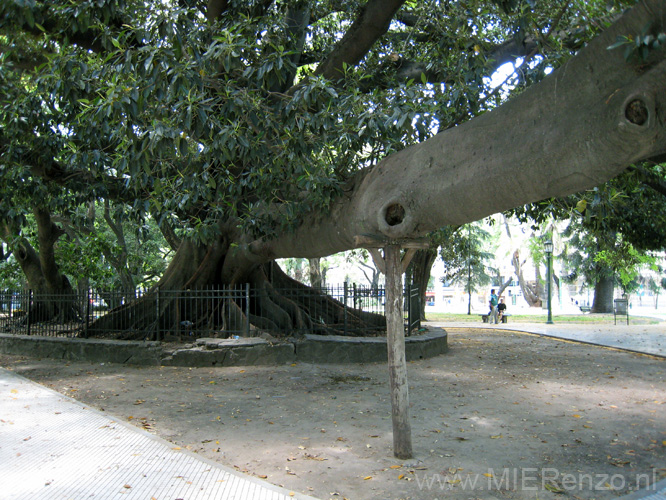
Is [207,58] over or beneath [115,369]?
over

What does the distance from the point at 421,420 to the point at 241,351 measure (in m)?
5.06

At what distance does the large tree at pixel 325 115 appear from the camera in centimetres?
368

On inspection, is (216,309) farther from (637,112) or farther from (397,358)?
(637,112)

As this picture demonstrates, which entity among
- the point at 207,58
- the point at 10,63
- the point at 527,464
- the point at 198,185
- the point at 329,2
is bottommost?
the point at 527,464

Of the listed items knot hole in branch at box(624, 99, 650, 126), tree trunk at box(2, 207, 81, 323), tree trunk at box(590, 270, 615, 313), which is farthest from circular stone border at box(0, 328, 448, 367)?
tree trunk at box(590, 270, 615, 313)

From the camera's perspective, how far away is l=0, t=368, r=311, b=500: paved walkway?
13.4 feet

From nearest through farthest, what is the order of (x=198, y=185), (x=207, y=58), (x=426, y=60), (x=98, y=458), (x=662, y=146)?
(x=662, y=146) < (x=98, y=458) < (x=207, y=58) < (x=198, y=185) < (x=426, y=60)

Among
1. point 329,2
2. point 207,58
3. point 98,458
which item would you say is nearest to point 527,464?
point 98,458

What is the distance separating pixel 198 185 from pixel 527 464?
5272 millimetres

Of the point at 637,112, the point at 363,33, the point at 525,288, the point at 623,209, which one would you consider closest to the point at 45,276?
the point at 363,33

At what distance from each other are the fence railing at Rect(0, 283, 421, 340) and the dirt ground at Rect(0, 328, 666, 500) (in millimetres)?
1537

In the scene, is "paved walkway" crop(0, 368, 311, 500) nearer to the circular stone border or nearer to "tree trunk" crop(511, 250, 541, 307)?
the circular stone border

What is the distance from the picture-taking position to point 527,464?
4.98 m

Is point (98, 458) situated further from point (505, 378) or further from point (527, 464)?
point (505, 378)
